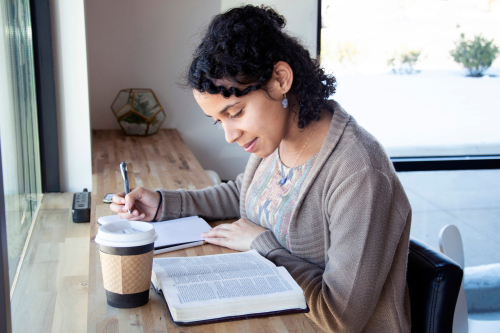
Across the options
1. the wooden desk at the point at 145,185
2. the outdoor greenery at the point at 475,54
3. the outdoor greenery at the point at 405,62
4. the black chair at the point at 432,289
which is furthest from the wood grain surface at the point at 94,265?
the outdoor greenery at the point at 475,54

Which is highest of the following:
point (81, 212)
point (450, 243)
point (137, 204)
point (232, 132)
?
point (232, 132)

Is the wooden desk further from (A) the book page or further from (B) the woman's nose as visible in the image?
(B) the woman's nose

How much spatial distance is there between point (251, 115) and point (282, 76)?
0.41 feet

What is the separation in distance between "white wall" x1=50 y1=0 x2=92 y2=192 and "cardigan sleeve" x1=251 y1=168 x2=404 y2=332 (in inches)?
48.3

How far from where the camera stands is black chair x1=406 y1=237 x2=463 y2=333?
3.47ft

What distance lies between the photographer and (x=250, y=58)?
1081 mm

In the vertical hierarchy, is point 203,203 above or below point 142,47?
below

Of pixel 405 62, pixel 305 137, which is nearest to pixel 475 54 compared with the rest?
pixel 405 62

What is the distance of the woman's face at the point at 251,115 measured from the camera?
112cm

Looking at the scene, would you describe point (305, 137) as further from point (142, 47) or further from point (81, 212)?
point (142, 47)

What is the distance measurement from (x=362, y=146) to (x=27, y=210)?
3.49 feet

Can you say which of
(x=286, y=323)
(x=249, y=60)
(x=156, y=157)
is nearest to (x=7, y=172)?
(x=249, y=60)

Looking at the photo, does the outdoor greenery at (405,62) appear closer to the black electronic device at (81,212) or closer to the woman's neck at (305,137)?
the woman's neck at (305,137)

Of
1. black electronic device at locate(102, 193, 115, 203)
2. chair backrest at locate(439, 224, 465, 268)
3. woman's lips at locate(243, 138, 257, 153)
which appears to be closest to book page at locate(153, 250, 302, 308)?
woman's lips at locate(243, 138, 257, 153)
